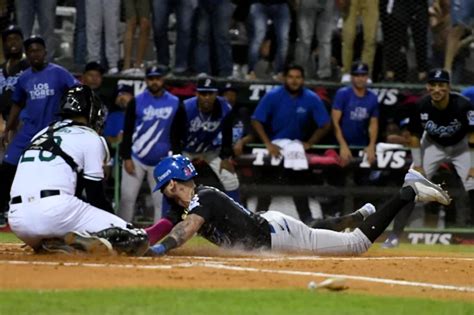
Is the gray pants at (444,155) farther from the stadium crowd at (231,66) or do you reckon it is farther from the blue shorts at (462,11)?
the blue shorts at (462,11)

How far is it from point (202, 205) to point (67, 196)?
41.8 inches

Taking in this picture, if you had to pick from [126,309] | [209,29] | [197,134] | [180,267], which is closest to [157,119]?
[197,134]

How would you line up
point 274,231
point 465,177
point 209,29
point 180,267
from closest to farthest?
1. point 180,267
2. point 274,231
3. point 465,177
4. point 209,29

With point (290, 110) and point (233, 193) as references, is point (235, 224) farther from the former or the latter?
point (290, 110)

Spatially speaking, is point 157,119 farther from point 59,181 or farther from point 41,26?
point 59,181

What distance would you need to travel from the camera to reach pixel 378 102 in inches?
659

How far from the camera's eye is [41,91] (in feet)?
47.8

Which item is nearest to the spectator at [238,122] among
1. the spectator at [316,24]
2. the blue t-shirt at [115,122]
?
the spectator at [316,24]

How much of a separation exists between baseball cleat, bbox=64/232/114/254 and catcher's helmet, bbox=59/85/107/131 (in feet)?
3.14

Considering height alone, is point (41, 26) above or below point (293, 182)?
above

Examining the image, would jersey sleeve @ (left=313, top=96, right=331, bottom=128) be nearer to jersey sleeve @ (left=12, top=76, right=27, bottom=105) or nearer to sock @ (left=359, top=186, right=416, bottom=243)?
jersey sleeve @ (left=12, top=76, right=27, bottom=105)

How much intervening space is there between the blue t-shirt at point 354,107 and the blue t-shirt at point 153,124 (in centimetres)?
223

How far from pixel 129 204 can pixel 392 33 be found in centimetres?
444

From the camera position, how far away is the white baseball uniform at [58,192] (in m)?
9.40
